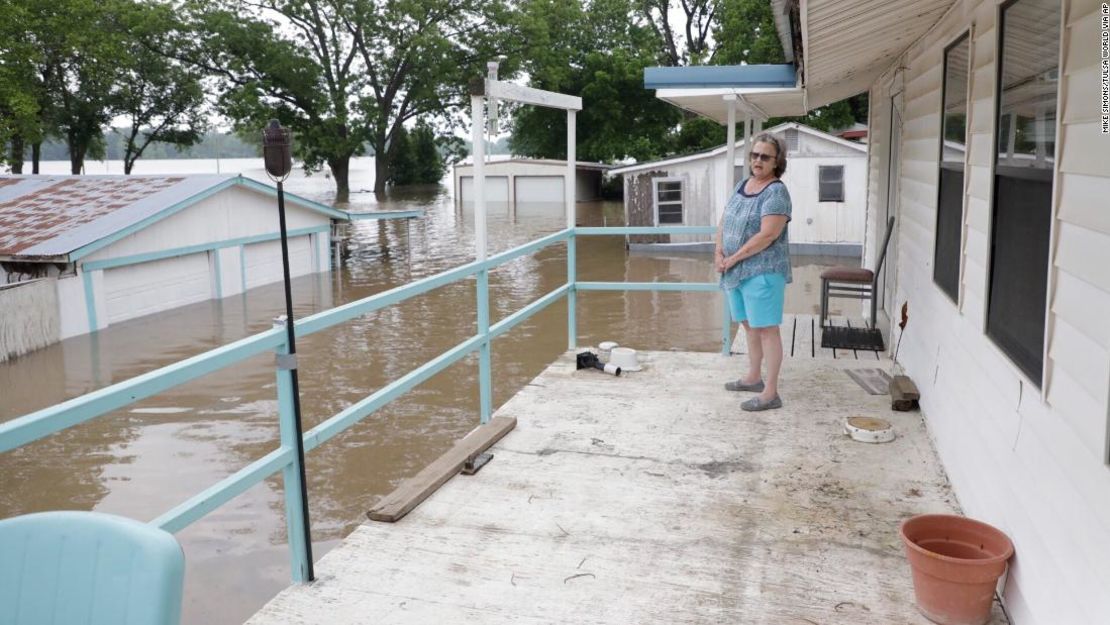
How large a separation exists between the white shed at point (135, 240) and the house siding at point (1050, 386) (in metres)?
14.6

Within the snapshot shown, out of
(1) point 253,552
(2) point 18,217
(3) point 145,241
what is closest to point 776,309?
(1) point 253,552

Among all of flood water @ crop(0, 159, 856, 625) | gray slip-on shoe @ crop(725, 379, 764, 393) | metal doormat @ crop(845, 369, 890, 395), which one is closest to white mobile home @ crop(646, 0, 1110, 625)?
metal doormat @ crop(845, 369, 890, 395)

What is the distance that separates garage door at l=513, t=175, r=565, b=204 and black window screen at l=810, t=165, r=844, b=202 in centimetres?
2038

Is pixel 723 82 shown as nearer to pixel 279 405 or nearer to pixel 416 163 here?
pixel 279 405

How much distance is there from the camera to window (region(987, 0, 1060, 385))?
2812 mm

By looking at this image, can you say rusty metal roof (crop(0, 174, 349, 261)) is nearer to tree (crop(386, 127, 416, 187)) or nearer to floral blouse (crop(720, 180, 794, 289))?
floral blouse (crop(720, 180, 794, 289))

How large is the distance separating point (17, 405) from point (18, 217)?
6898 mm

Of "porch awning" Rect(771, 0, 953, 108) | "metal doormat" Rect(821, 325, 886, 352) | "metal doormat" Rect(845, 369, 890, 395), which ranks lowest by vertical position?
"metal doormat" Rect(821, 325, 886, 352)

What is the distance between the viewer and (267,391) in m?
12.5

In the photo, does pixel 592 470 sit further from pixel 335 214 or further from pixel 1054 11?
pixel 335 214

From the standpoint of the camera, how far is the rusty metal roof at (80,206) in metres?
15.9

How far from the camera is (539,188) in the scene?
140 ft

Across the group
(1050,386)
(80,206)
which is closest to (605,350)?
(1050,386)

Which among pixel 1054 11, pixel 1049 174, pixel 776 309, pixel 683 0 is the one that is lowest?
pixel 776 309
